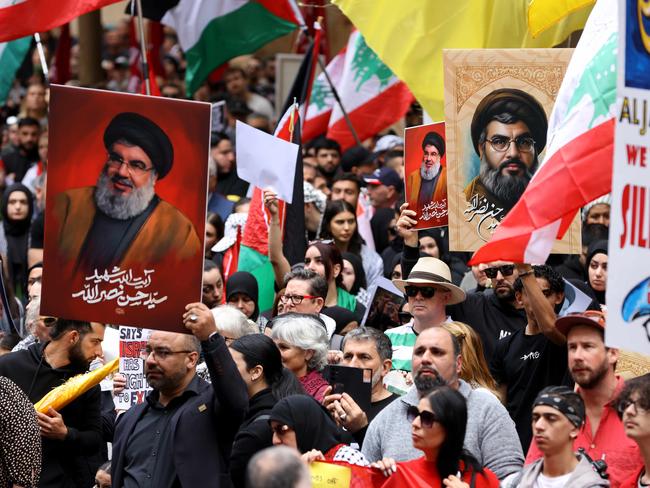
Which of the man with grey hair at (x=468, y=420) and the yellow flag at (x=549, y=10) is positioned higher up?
the yellow flag at (x=549, y=10)

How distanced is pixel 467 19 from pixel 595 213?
5.53 ft

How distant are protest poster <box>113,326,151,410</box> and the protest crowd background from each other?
1 centimetres

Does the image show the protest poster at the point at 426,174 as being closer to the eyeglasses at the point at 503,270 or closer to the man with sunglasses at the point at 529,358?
the eyeglasses at the point at 503,270

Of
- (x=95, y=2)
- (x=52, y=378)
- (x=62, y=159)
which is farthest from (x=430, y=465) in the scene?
(x=95, y=2)

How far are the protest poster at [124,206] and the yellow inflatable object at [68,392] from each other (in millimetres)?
957

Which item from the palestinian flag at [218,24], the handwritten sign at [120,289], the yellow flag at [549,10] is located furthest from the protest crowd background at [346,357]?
the palestinian flag at [218,24]

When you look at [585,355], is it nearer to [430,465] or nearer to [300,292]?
[430,465]

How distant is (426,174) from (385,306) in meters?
0.94

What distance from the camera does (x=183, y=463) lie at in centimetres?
764

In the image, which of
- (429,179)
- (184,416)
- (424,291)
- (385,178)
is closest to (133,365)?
(184,416)

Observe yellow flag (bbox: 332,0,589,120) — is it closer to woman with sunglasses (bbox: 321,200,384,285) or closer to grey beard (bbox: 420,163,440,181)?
woman with sunglasses (bbox: 321,200,384,285)

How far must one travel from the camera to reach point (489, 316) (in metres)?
9.28

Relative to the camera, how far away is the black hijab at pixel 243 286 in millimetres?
10461

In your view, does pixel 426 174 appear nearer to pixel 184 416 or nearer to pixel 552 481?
pixel 184 416
